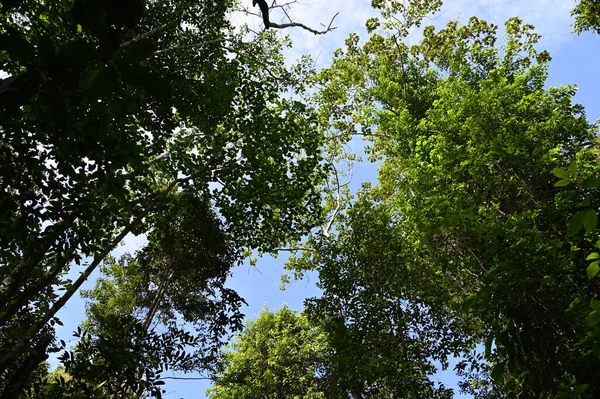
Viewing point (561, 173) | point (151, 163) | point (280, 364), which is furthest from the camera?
point (280, 364)

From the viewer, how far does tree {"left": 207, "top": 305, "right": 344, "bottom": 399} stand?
45.2 feet

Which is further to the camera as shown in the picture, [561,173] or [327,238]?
[327,238]

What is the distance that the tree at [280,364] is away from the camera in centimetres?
1378

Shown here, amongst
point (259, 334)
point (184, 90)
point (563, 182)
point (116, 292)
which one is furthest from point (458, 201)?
point (259, 334)

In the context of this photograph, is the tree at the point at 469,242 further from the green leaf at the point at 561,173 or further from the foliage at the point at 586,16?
the green leaf at the point at 561,173

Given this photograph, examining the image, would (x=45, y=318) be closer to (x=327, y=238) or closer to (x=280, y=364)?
(x=327, y=238)

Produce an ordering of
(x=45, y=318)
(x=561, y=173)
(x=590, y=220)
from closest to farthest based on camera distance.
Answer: (x=590, y=220) → (x=561, y=173) → (x=45, y=318)

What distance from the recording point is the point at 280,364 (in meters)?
15.0

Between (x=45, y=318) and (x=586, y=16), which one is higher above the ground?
(x=586, y=16)

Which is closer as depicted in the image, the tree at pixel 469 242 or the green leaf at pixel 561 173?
the green leaf at pixel 561 173

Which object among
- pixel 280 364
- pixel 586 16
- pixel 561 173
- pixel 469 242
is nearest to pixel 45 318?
pixel 561 173

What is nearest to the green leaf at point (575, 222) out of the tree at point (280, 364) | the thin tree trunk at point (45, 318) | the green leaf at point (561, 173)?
the green leaf at point (561, 173)

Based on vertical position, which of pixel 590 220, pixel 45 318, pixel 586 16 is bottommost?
pixel 590 220

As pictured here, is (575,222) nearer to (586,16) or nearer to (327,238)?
(327,238)
